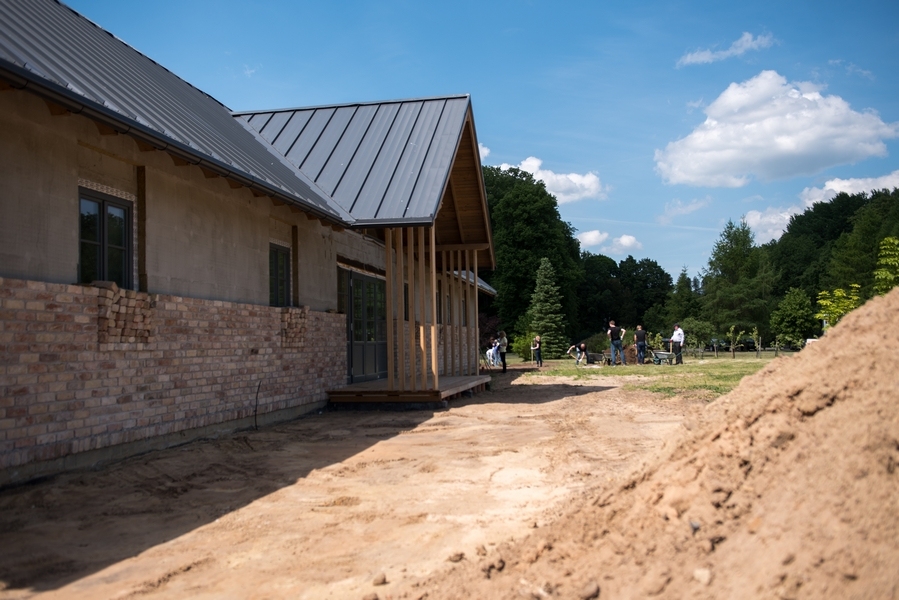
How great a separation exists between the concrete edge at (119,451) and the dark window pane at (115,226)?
91.0 inches

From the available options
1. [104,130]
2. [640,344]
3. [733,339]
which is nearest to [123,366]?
[104,130]

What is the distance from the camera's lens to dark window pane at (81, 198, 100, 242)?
797 cm

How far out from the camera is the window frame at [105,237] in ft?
25.8

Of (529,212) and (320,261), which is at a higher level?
(529,212)

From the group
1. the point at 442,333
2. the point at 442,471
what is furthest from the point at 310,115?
the point at 442,471

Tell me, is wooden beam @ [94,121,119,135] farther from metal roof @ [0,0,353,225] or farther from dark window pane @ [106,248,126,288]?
dark window pane @ [106,248,126,288]

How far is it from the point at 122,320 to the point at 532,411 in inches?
297

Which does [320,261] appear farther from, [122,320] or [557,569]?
[557,569]

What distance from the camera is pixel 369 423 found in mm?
11977

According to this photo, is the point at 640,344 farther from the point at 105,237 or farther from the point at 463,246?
the point at 105,237

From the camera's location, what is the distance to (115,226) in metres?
8.46

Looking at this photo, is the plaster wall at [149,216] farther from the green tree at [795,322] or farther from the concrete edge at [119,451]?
the green tree at [795,322]

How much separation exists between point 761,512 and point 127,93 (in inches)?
347

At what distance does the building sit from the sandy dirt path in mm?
881
